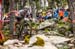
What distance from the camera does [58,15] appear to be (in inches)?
983

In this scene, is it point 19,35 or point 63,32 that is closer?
point 19,35

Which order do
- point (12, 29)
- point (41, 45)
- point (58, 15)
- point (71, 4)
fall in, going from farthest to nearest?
point (58, 15)
point (12, 29)
point (71, 4)
point (41, 45)

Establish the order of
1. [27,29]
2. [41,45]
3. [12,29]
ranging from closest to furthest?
[41,45], [12,29], [27,29]

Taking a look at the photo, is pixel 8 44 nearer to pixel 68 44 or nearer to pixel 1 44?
pixel 1 44

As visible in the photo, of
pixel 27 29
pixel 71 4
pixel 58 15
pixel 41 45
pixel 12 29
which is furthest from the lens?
pixel 58 15

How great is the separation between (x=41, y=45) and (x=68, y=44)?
173 centimetres

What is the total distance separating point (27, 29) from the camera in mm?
13359

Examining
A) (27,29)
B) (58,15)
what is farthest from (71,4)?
(58,15)

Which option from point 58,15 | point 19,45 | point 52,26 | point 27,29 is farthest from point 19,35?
point 58,15

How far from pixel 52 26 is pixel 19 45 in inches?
349

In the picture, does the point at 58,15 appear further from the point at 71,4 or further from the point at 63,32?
the point at 71,4

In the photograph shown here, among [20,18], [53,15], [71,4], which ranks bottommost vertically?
[53,15]

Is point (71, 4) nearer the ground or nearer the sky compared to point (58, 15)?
nearer the sky

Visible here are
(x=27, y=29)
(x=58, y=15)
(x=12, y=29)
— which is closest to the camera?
(x=12, y=29)
